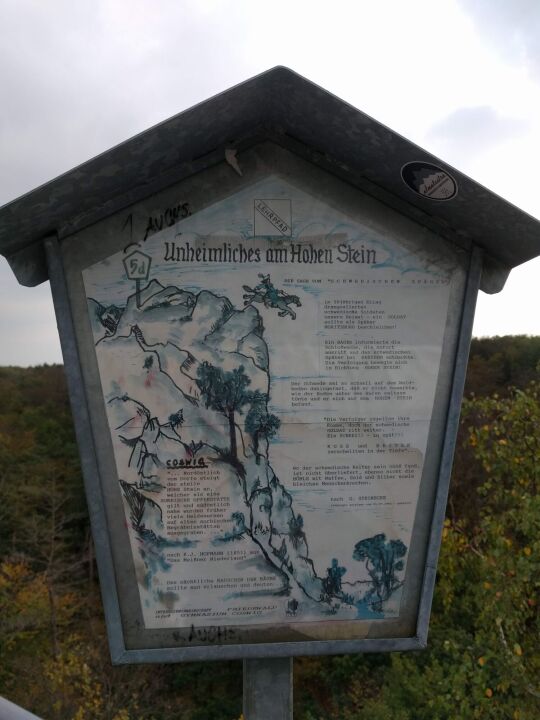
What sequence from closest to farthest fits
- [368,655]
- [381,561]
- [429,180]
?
[429,180]
[381,561]
[368,655]

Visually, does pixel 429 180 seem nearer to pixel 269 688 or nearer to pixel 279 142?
pixel 279 142

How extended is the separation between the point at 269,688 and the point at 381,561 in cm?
56

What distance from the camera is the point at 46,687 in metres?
14.9

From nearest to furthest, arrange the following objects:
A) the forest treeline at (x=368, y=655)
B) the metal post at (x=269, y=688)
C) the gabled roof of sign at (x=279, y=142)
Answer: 1. the gabled roof of sign at (x=279, y=142)
2. the metal post at (x=269, y=688)
3. the forest treeline at (x=368, y=655)

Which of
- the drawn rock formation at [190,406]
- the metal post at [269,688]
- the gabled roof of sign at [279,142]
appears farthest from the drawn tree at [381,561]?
the gabled roof of sign at [279,142]

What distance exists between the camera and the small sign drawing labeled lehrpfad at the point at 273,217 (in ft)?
6.33

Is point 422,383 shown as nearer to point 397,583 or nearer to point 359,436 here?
point 359,436

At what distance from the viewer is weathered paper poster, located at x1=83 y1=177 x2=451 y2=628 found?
1.86 metres

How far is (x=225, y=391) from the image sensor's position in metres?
1.89

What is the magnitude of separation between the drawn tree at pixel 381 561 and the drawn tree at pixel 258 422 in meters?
0.46

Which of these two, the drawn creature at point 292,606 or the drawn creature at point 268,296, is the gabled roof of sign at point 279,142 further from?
the drawn creature at point 292,606

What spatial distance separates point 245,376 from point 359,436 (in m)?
0.41

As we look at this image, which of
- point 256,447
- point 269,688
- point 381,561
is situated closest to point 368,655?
point 269,688

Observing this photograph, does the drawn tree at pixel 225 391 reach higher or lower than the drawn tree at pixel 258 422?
higher
